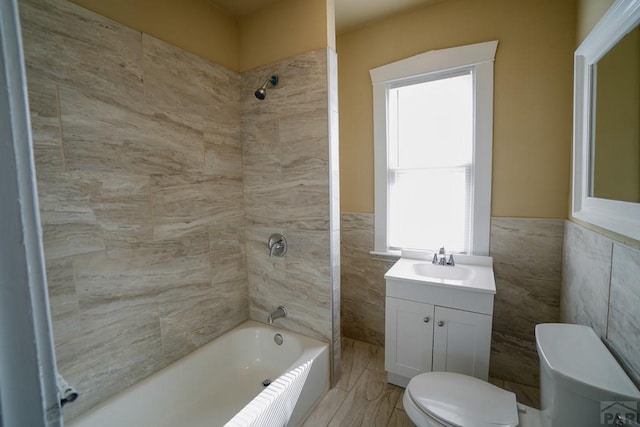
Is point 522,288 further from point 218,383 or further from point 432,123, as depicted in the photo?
point 218,383

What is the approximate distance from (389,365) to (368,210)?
3.97ft

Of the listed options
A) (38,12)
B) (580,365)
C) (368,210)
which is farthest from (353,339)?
(38,12)

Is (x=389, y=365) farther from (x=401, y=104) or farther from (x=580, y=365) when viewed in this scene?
(x=401, y=104)

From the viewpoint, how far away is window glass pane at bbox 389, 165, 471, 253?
6.72ft

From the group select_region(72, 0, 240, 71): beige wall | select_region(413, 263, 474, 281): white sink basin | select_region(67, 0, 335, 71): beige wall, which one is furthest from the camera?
select_region(413, 263, 474, 281): white sink basin

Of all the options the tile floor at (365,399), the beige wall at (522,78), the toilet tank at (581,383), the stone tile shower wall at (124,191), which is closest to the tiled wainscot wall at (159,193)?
the stone tile shower wall at (124,191)

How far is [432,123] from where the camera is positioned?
2086 millimetres

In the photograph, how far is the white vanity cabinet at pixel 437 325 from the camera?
158cm

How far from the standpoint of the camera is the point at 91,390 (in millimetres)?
1341

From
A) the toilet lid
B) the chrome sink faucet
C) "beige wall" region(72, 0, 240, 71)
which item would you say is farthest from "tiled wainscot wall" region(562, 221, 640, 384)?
"beige wall" region(72, 0, 240, 71)

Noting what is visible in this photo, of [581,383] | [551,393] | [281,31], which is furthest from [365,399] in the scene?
[281,31]

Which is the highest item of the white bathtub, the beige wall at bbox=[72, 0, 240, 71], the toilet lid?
the beige wall at bbox=[72, 0, 240, 71]

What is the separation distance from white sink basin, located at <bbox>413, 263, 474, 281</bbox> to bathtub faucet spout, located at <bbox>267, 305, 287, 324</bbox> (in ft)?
3.43

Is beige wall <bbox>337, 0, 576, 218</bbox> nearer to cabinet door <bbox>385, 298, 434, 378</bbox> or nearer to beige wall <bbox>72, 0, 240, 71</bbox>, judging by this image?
cabinet door <bbox>385, 298, 434, 378</bbox>
